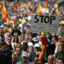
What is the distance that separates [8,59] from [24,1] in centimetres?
3201

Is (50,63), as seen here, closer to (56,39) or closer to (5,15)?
(56,39)

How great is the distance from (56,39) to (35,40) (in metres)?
0.66

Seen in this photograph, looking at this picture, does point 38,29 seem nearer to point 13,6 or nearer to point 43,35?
point 43,35

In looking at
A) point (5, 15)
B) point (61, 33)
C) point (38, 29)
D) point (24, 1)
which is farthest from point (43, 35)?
point (24, 1)

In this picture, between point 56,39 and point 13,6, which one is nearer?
point 56,39

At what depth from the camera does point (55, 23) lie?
1430 centimetres

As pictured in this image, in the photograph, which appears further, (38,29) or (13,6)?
(13,6)

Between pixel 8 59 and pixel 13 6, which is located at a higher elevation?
pixel 8 59

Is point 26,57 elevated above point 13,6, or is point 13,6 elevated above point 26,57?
point 26,57

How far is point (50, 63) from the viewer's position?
12141mm

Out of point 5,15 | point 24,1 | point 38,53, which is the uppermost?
point 38,53

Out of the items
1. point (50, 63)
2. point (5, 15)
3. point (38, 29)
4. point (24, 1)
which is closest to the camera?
point (50, 63)

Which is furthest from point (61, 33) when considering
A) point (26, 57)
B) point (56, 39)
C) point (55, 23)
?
point (26, 57)

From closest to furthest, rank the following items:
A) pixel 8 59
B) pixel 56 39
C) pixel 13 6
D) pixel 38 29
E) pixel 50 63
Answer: pixel 50 63 → pixel 8 59 → pixel 38 29 → pixel 56 39 → pixel 13 6
